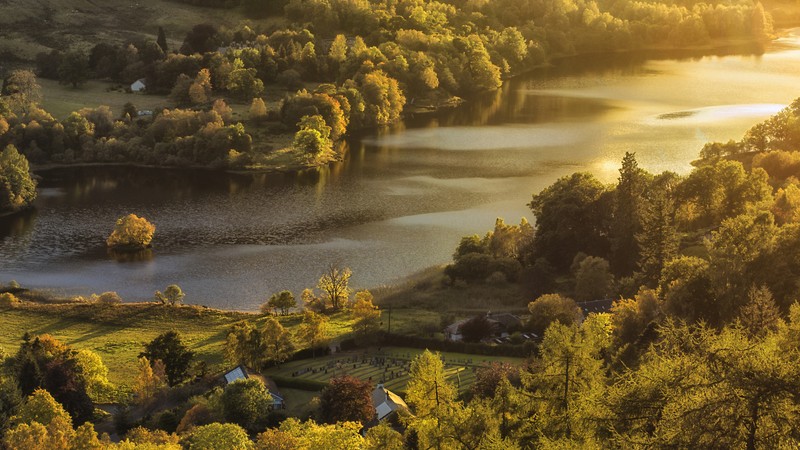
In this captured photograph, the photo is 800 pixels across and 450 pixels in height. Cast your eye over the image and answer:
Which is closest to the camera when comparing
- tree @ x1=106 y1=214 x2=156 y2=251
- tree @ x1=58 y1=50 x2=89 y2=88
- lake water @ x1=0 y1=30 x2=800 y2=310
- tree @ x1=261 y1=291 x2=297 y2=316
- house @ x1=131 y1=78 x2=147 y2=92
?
tree @ x1=261 y1=291 x2=297 y2=316

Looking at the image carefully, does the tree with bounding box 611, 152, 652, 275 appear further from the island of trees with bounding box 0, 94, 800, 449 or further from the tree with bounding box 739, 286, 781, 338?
the tree with bounding box 739, 286, 781, 338

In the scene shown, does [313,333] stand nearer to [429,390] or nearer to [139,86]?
[429,390]

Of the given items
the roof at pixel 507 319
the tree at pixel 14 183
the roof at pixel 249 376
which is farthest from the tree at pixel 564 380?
the tree at pixel 14 183

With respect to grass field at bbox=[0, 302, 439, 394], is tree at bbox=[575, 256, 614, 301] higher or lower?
higher

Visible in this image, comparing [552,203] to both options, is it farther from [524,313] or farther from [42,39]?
[42,39]

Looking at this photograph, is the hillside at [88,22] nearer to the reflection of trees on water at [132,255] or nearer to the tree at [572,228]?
the reflection of trees on water at [132,255]

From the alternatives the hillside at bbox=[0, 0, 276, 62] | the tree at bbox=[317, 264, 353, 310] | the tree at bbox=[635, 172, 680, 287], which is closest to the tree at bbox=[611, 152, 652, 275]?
the tree at bbox=[635, 172, 680, 287]

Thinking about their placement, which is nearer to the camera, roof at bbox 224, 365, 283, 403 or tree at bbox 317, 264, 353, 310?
roof at bbox 224, 365, 283, 403
